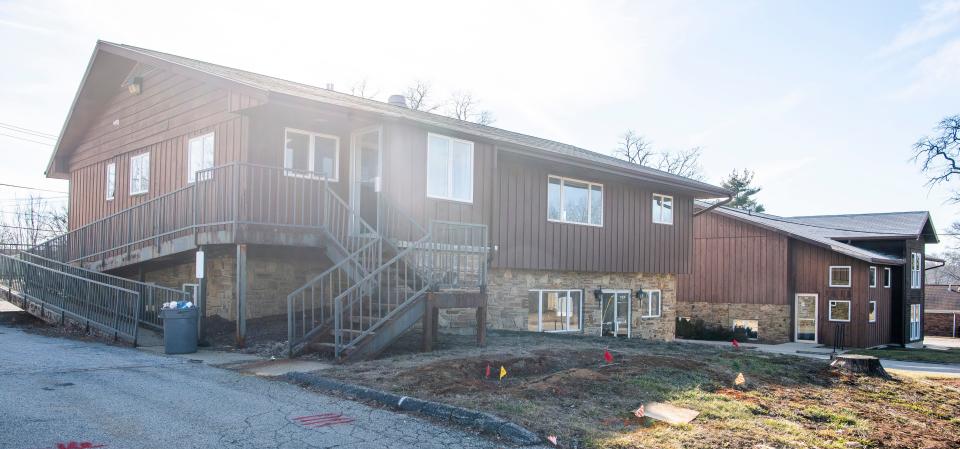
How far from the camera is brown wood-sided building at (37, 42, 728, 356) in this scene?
11.9 metres

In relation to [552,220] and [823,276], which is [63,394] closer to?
[552,220]

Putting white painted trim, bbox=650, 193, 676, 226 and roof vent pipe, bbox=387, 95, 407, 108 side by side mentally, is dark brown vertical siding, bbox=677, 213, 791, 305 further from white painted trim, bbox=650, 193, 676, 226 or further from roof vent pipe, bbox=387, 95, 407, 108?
roof vent pipe, bbox=387, 95, 407, 108

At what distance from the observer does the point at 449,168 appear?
1354cm

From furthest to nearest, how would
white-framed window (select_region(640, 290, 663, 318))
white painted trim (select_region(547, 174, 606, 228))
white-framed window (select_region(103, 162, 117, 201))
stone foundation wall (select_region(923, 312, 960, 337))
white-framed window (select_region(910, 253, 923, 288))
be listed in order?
stone foundation wall (select_region(923, 312, 960, 337)) → white-framed window (select_region(910, 253, 923, 288)) → white-framed window (select_region(640, 290, 663, 318)) → white-framed window (select_region(103, 162, 117, 201)) → white painted trim (select_region(547, 174, 606, 228))

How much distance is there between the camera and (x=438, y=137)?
1331 centimetres

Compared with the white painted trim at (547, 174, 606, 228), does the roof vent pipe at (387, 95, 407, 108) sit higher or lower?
higher

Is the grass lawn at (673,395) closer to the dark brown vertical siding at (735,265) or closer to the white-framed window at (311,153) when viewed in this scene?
the white-framed window at (311,153)

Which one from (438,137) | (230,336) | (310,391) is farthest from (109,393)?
(438,137)

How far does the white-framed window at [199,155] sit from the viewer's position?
45.0 feet

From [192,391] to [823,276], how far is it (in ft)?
78.7

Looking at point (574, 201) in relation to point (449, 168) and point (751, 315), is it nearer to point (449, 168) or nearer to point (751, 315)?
point (449, 168)

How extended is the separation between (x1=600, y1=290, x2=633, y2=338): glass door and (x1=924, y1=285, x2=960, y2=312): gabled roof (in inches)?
1309

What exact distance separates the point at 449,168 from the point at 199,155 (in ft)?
16.7

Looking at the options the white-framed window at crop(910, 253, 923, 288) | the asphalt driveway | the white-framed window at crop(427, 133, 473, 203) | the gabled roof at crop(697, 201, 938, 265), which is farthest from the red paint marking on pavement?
the white-framed window at crop(910, 253, 923, 288)
